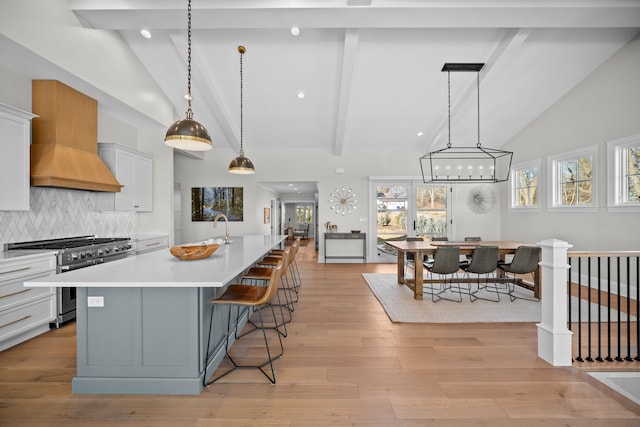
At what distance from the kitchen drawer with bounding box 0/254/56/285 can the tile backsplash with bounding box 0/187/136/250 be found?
1.98 feet

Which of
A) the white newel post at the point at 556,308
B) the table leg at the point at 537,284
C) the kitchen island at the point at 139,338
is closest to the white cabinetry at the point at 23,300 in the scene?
the kitchen island at the point at 139,338

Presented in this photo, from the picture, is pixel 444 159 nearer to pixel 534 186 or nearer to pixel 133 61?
pixel 534 186

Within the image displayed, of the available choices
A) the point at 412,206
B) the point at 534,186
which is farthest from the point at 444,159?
the point at 534,186

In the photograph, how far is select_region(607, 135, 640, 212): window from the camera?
406 cm

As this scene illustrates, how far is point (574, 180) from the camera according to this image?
5.03 metres

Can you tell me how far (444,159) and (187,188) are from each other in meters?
6.53

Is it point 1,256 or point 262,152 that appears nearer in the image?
point 1,256

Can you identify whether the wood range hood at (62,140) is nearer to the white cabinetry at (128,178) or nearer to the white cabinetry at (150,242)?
the white cabinetry at (128,178)

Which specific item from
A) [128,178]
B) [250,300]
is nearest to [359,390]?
[250,300]

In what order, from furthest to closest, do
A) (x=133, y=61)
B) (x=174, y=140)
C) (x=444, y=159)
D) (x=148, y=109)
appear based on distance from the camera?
(x=444, y=159)
(x=148, y=109)
(x=133, y=61)
(x=174, y=140)

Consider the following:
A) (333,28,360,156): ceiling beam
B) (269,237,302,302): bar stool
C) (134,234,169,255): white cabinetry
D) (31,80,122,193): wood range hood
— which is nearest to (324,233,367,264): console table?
(269,237,302,302): bar stool

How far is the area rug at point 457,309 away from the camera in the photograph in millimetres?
3348

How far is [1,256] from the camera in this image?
2.70 meters

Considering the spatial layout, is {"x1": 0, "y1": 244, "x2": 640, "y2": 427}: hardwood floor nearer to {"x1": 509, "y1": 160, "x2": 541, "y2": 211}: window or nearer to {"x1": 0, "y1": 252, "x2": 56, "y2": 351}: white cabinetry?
{"x1": 0, "y1": 252, "x2": 56, "y2": 351}: white cabinetry
